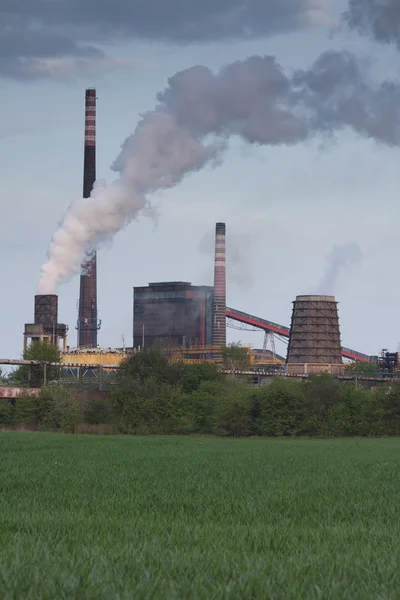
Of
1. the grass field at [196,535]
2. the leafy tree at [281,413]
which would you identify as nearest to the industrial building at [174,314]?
the leafy tree at [281,413]

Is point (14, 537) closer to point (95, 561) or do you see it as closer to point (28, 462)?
point (95, 561)

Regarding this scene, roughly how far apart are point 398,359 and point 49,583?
492ft

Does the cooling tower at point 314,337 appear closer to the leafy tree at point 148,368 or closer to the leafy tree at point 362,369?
the leafy tree at point 362,369

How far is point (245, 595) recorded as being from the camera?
22.9 ft

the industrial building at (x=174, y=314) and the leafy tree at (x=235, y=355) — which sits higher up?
the industrial building at (x=174, y=314)

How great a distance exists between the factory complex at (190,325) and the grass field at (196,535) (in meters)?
90.7

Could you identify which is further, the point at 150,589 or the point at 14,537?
the point at 14,537

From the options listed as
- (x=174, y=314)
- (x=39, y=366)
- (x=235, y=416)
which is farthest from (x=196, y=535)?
(x=174, y=314)

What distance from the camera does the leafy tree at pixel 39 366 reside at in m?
113

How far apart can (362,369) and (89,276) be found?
51466 mm

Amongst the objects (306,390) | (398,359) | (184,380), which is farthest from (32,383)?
(398,359)

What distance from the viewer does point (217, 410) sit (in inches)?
3201

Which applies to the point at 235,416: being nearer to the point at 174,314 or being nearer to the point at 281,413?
the point at 281,413

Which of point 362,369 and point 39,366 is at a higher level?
point 362,369
